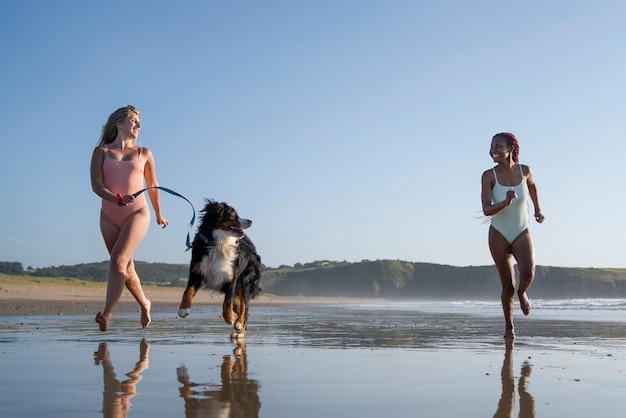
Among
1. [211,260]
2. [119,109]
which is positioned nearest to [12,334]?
[211,260]

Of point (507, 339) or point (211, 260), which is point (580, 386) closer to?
point (507, 339)

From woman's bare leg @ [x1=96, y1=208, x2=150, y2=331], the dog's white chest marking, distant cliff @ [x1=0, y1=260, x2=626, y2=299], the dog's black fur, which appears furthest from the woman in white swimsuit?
distant cliff @ [x1=0, y1=260, x2=626, y2=299]

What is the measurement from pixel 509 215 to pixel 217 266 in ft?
10.6

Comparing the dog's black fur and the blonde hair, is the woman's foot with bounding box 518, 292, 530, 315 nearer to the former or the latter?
the dog's black fur

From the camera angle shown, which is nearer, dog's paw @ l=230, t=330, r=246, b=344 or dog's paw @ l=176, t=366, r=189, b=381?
dog's paw @ l=176, t=366, r=189, b=381

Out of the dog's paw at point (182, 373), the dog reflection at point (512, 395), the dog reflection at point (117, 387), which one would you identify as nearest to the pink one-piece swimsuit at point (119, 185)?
the dog reflection at point (117, 387)

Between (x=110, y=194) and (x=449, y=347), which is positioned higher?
(x=110, y=194)

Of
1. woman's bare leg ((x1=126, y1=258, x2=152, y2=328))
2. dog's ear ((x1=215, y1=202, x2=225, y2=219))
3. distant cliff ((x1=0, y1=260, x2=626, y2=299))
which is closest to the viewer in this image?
woman's bare leg ((x1=126, y1=258, x2=152, y2=328))

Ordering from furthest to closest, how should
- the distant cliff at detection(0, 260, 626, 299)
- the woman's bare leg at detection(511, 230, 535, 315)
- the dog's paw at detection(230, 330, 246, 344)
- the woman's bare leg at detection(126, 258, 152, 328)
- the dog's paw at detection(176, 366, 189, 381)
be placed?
1. the distant cliff at detection(0, 260, 626, 299)
2. the woman's bare leg at detection(511, 230, 535, 315)
3. the dog's paw at detection(230, 330, 246, 344)
4. the woman's bare leg at detection(126, 258, 152, 328)
5. the dog's paw at detection(176, 366, 189, 381)

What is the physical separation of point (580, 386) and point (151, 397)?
242cm

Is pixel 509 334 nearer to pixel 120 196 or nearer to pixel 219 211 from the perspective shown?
pixel 219 211

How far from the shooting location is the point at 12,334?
25.2ft

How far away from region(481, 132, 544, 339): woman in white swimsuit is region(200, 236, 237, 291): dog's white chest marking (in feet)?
9.46

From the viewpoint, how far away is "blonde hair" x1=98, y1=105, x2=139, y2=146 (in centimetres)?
684
